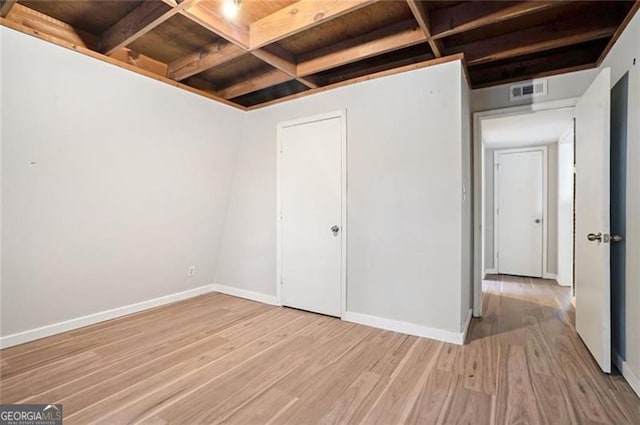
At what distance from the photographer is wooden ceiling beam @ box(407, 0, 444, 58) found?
204cm

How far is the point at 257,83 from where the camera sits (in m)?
3.48

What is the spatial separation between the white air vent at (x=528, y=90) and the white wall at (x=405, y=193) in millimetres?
952

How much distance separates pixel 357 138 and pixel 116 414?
277 cm

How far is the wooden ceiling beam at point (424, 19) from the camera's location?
2.04 metres

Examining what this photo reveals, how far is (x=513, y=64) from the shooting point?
10.3 feet

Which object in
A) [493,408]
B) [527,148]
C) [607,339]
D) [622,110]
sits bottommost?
[493,408]

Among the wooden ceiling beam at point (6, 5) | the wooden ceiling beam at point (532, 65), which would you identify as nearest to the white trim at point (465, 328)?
the wooden ceiling beam at point (532, 65)

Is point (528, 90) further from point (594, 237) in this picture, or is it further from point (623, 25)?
point (594, 237)

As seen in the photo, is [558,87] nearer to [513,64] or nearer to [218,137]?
[513,64]

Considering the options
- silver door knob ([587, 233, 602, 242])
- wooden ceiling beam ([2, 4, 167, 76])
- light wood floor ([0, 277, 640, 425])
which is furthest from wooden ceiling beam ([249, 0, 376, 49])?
light wood floor ([0, 277, 640, 425])

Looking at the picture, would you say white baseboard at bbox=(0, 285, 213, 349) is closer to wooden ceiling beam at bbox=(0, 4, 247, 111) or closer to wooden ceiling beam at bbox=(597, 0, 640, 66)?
wooden ceiling beam at bbox=(0, 4, 247, 111)

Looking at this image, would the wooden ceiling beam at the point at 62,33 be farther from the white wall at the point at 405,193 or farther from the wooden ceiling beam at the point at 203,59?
the white wall at the point at 405,193

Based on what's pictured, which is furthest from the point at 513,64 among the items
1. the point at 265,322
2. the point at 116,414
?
the point at 116,414

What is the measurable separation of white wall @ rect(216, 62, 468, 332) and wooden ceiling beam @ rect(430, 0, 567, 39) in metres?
0.33
